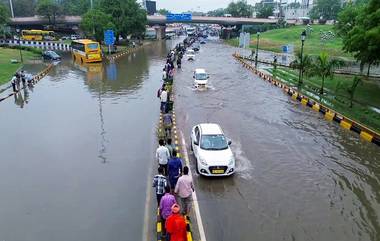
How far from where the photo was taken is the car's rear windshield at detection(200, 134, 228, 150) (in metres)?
14.4

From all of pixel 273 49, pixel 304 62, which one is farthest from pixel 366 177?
pixel 273 49

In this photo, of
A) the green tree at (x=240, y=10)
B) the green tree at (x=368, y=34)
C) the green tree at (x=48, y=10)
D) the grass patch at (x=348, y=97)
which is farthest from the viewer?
the green tree at (x=240, y=10)

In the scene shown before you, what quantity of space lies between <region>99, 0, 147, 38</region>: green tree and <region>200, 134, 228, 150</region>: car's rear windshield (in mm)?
60447

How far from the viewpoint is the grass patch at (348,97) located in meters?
21.9

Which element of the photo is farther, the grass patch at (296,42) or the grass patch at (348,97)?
the grass patch at (296,42)

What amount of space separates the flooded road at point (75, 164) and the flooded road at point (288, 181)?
235 centimetres

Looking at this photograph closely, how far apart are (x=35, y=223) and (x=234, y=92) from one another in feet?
69.8

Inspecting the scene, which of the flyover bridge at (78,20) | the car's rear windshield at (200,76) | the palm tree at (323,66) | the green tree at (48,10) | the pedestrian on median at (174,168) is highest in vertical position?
the green tree at (48,10)

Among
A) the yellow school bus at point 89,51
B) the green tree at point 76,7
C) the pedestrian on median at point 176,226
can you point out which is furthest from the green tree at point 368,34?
the green tree at point 76,7

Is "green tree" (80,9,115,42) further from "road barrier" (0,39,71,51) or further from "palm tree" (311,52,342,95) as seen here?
"palm tree" (311,52,342,95)

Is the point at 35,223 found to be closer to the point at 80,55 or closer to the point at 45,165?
the point at 45,165

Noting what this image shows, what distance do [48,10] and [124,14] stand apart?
107ft

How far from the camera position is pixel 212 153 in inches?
549

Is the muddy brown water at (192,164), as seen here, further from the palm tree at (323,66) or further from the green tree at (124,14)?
the green tree at (124,14)
